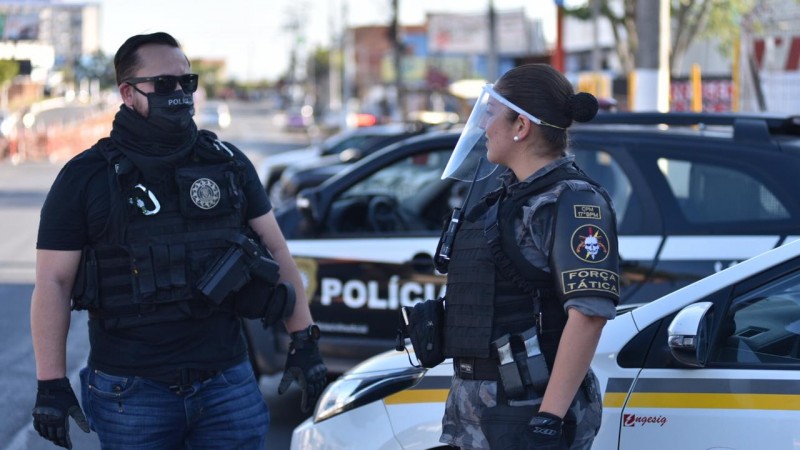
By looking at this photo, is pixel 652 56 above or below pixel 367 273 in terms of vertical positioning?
above

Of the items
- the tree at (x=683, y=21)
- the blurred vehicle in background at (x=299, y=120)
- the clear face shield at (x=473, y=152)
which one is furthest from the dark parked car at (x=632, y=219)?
the blurred vehicle in background at (x=299, y=120)

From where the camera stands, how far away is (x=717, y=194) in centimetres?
561

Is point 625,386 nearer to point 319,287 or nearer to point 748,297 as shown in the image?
point 748,297

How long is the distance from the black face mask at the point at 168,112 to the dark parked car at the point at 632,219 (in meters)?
2.82

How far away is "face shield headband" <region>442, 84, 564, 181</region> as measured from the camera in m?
3.16

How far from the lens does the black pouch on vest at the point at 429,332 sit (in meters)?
3.10

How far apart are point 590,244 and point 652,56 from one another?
9.65 m

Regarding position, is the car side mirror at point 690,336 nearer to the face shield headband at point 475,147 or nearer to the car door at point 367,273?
the face shield headband at point 475,147

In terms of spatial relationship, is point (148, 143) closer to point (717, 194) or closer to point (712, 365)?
point (712, 365)

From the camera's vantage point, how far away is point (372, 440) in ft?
12.7

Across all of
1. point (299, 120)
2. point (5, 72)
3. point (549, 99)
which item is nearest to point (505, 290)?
point (549, 99)

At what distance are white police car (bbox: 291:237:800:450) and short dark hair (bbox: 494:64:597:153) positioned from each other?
73 centimetres

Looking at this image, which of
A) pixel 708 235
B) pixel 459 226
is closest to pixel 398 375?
pixel 459 226

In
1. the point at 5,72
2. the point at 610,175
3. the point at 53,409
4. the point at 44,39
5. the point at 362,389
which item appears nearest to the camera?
the point at 53,409
